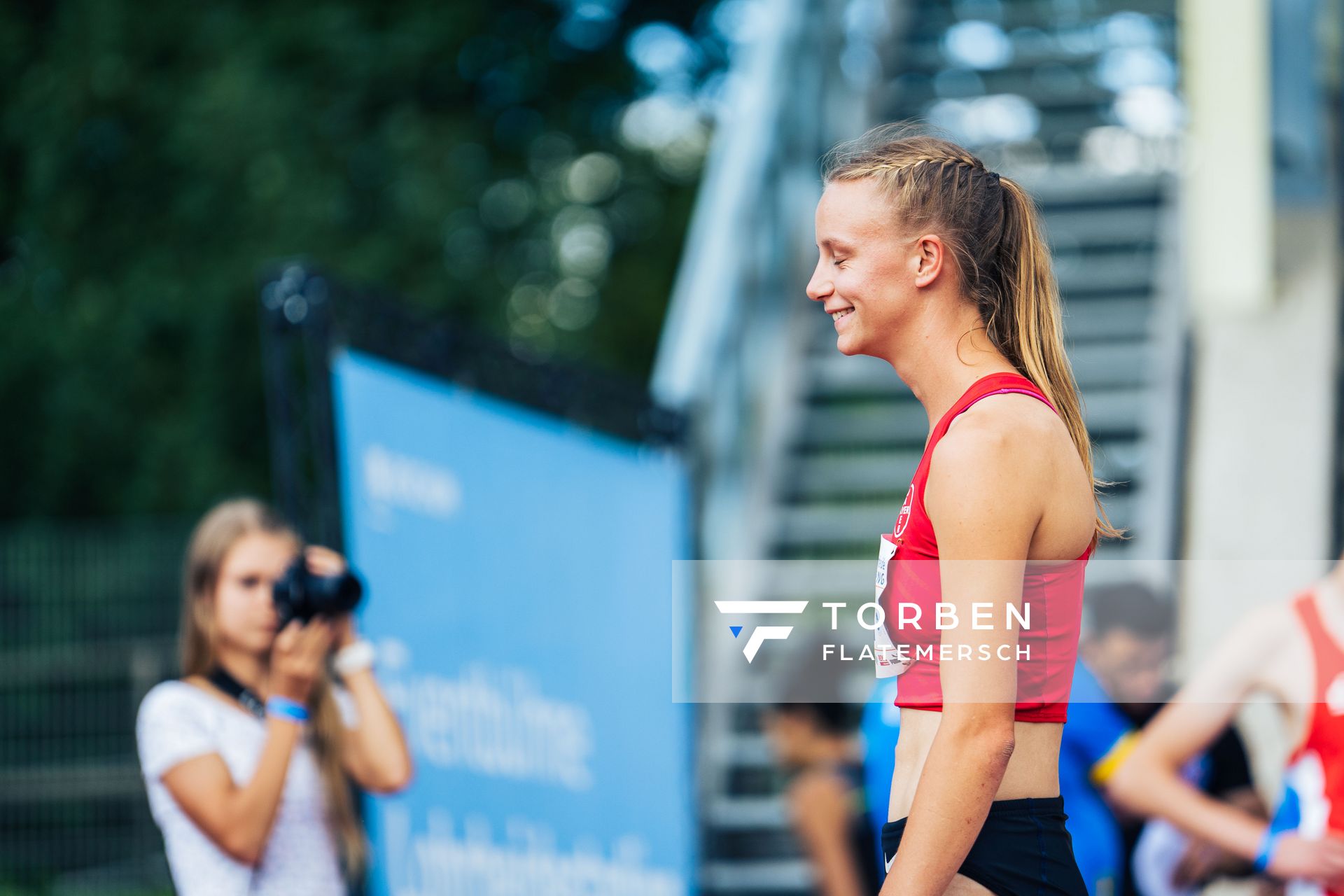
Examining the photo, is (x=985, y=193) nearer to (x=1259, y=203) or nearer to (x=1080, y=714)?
(x=1080, y=714)

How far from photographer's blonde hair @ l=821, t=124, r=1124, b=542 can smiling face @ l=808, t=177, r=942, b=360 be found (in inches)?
0.7

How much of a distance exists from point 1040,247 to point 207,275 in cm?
1191

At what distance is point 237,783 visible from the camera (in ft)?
10.1

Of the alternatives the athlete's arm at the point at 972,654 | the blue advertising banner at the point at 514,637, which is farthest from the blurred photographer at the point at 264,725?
the athlete's arm at the point at 972,654

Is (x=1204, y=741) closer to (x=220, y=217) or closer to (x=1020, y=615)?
(x=1020, y=615)

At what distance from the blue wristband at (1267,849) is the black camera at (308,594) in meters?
1.85

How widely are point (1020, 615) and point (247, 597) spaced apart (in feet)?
5.93

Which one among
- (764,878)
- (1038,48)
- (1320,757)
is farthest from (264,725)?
(1038,48)


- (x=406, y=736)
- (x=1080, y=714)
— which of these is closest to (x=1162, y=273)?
(x=1080, y=714)

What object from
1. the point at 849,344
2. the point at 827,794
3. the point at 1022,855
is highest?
the point at 849,344

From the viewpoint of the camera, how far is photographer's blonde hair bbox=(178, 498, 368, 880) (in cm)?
323

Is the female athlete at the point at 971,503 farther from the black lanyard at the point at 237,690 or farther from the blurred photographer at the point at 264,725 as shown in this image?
the black lanyard at the point at 237,690

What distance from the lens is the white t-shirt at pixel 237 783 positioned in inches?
119

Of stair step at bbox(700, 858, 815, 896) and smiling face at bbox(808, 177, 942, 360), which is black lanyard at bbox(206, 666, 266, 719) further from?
stair step at bbox(700, 858, 815, 896)
